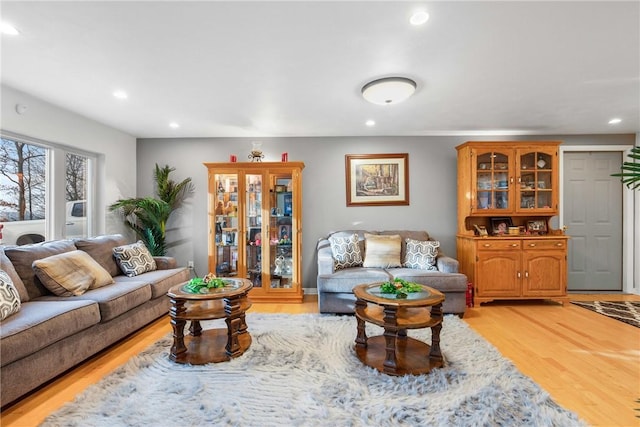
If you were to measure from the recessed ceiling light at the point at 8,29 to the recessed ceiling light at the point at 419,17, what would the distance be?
7.84 ft

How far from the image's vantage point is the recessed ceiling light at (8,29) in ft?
5.71

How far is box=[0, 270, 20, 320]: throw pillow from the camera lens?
1.91m

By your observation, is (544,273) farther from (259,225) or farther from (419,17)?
(259,225)

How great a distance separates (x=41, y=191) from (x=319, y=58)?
327 cm

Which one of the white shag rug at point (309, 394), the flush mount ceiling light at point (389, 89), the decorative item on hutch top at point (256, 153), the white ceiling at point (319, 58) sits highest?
the white ceiling at point (319, 58)

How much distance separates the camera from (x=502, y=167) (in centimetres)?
386

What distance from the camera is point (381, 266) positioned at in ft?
12.1

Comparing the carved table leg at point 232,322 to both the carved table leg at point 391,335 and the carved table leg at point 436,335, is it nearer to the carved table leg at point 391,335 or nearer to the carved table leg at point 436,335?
the carved table leg at point 391,335

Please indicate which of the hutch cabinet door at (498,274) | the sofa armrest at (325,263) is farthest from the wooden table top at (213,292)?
the hutch cabinet door at (498,274)

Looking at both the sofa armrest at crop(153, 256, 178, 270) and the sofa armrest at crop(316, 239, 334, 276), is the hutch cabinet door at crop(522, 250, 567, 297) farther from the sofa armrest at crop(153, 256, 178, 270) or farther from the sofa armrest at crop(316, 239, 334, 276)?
the sofa armrest at crop(153, 256, 178, 270)

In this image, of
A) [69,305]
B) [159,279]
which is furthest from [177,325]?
[159,279]

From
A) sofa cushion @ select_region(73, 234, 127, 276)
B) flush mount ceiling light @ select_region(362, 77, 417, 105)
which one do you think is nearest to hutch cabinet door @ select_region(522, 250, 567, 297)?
flush mount ceiling light @ select_region(362, 77, 417, 105)

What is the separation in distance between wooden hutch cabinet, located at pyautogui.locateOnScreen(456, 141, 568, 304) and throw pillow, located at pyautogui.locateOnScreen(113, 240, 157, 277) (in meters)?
3.98

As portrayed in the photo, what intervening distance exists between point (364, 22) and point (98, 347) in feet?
10.1
